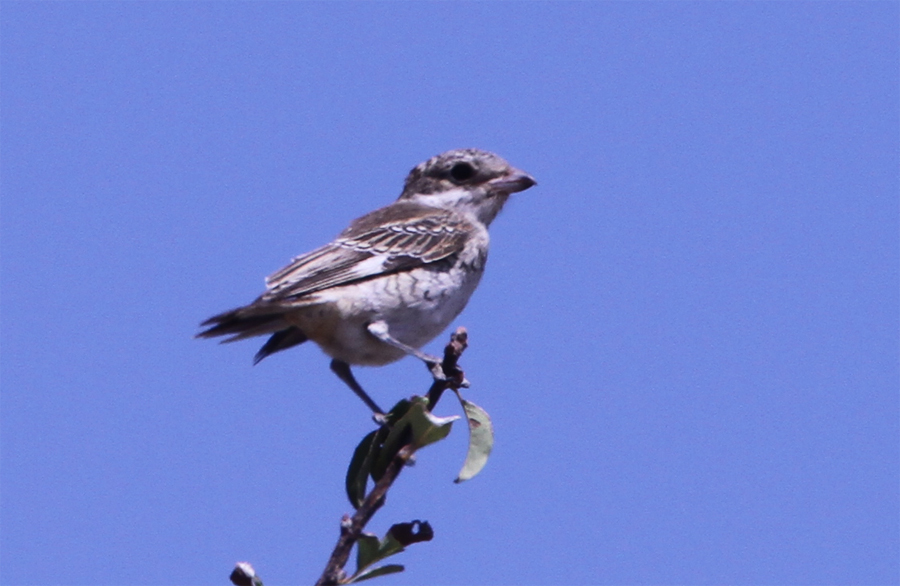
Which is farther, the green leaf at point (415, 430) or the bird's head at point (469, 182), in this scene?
the bird's head at point (469, 182)

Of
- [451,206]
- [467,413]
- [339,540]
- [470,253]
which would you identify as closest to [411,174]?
[451,206]

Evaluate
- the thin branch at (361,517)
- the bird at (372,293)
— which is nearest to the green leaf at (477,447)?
the thin branch at (361,517)

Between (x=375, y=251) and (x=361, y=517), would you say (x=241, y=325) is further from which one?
(x=361, y=517)

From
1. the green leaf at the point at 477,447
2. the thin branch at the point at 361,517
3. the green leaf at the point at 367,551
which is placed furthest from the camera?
the green leaf at the point at 477,447

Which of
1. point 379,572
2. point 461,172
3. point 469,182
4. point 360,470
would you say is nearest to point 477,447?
point 360,470

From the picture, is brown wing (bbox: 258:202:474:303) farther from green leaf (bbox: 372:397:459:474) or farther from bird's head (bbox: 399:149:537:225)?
green leaf (bbox: 372:397:459:474)

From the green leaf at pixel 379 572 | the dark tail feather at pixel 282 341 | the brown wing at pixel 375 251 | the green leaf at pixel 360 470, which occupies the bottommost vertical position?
the green leaf at pixel 379 572

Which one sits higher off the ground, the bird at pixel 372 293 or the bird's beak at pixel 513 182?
the bird's beak at pixel 513 182

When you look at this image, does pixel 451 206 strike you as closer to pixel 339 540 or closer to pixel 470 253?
pixel 470 253

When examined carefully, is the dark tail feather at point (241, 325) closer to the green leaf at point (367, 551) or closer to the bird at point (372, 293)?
the bird at point (372, 293)
